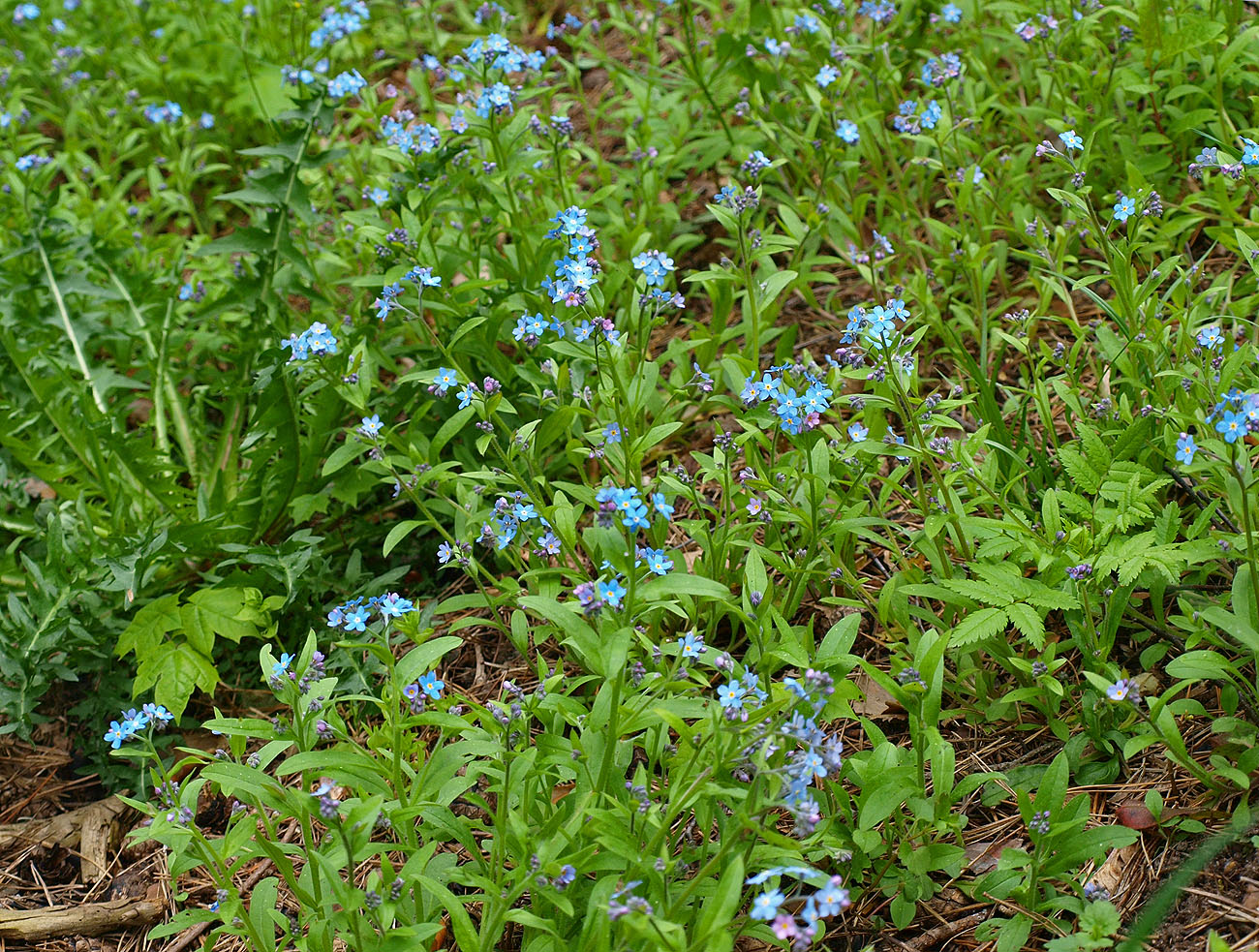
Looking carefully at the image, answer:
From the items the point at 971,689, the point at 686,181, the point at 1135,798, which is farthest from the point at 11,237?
the point at 1135,798

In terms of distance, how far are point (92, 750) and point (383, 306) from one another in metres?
1.72

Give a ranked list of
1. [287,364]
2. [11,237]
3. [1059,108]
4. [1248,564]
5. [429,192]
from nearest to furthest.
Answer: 1. [1248,564]
2. [287,364]
3. [429,192]
4. [1059,108]
5. [11,237]

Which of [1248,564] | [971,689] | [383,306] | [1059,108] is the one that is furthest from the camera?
[1059,108]

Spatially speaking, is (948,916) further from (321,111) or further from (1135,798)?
(321,111)

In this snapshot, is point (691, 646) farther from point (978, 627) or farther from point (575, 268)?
point (575, 268)

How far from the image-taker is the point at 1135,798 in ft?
9.06

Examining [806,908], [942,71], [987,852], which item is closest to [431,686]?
[806,908]

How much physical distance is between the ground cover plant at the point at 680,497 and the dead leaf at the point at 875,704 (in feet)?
0.04

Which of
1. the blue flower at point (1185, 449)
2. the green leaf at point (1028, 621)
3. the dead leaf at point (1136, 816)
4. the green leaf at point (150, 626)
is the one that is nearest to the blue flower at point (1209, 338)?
the blue flower at point (1185, 449)

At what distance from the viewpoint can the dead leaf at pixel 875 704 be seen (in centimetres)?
315

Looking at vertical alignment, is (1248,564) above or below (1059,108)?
below


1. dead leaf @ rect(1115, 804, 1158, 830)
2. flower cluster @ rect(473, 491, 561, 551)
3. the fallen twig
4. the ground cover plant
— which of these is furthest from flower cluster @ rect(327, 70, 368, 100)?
dead leaf @ rect(1115, 804, 1158, 830)

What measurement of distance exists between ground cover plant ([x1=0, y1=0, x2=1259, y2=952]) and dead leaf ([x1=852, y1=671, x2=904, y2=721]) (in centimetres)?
1

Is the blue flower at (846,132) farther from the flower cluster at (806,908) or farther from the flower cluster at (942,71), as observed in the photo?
the flower cluster at (806,908)
